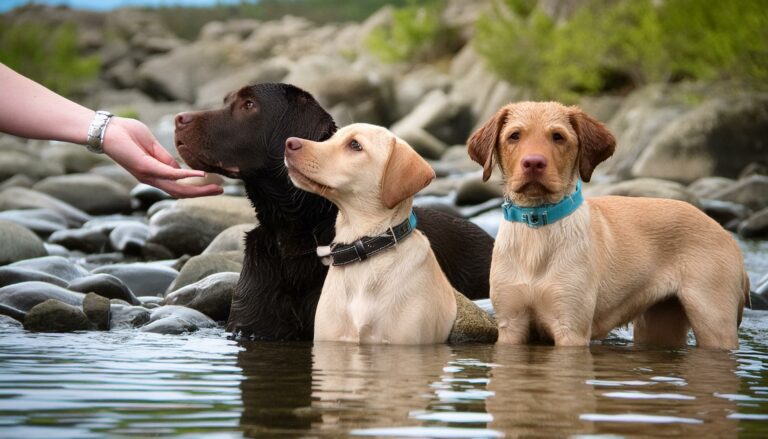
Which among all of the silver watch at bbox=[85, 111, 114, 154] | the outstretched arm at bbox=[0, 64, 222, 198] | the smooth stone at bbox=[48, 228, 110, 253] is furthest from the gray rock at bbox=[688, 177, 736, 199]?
the silver watch at bbox=[85, 111, 114, 154]

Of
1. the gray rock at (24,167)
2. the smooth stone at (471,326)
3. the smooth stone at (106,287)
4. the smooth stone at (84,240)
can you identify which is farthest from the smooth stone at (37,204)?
the smooth stone at (471,326)

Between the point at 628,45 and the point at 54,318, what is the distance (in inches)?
1163

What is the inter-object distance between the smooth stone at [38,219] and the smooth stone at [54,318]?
6.52 meters

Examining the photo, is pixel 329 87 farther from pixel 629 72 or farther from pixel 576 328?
pixel 576 328

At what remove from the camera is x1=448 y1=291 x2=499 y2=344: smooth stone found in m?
6.36

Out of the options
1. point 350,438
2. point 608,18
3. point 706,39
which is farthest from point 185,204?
point 608,18

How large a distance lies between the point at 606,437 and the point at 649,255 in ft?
10.5

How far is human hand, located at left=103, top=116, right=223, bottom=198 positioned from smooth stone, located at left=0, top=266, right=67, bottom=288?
8.53 feet

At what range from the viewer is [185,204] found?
37.6ft

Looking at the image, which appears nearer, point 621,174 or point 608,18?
point 621,174

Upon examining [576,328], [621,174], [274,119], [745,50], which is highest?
[745,50]

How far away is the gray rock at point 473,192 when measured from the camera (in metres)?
18.0

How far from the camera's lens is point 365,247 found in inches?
239

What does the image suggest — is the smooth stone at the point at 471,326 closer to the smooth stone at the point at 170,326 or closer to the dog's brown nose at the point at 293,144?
the dog's brown nose at the point at 293,144
